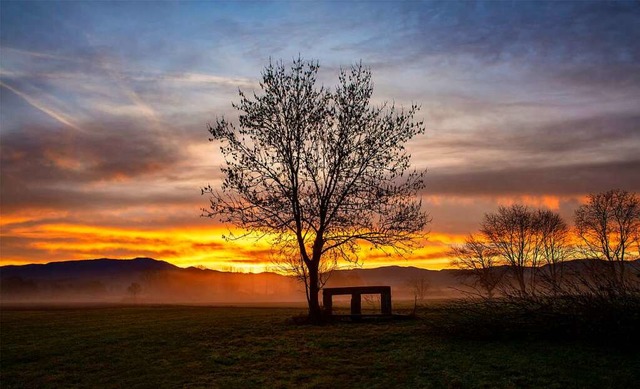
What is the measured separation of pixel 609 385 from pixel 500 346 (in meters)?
4.13

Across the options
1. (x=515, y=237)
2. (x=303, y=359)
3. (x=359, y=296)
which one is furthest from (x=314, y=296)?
(x=515, y=237)

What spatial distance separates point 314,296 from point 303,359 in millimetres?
9058

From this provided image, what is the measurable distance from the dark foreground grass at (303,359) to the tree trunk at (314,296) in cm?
112

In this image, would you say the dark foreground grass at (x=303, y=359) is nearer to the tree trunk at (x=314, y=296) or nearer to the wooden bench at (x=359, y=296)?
the tree trunk at (x=314, y=296)

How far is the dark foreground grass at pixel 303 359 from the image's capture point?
13500 mm

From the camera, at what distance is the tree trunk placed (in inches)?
1021

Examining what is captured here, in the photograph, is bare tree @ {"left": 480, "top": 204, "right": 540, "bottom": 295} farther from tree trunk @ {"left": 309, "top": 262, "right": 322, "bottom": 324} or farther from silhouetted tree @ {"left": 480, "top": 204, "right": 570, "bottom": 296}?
tree trunk @ {"left": 309, "top": 262, "right": 322, "bottom": 324}

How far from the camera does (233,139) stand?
2845 cm

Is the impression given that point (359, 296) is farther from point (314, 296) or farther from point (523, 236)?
point (523, 236)

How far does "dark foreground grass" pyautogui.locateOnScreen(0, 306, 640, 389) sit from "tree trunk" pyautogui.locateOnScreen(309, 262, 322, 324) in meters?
1.12

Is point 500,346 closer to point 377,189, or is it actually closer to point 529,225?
point 377,189

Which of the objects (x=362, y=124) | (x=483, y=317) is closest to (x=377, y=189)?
(x=362, y=124)

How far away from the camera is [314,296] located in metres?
26.6

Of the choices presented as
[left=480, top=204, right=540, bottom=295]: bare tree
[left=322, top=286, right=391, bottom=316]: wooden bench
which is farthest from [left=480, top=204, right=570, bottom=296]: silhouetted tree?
[left=322, top=286, right=391, bottom=316]: wooden bench
